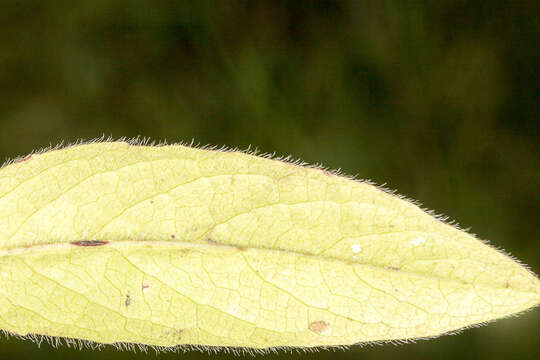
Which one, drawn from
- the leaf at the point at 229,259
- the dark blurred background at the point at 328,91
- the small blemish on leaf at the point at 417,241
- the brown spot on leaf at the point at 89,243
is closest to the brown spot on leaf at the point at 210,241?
the leaf at the point at 229,259

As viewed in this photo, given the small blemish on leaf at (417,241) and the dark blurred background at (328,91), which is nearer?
the small blemish on leaf at (417,241)

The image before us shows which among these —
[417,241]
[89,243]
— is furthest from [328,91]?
[89,243]

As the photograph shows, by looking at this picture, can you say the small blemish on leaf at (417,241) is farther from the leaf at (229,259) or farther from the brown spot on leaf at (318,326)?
the brown spot on leaf at (318,326)

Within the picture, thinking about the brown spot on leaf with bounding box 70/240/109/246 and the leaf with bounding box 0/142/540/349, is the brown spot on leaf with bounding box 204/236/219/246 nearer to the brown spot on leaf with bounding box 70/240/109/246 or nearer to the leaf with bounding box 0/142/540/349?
the leaf with bounding box 0/142/540/349

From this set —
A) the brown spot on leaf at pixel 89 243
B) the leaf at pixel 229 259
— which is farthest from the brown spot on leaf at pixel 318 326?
the brown spot on leaf at pixel 89 243

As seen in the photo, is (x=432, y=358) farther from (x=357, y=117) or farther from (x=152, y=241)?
(x=152, y=241)

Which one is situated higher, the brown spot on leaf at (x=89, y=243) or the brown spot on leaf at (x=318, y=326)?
the brown spot on leaf at (x=89, y=243)

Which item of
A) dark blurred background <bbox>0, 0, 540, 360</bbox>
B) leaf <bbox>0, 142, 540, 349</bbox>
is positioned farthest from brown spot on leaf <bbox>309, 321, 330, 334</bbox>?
dark blurred background <bbox>0, 0, 540, 360</bbox>
